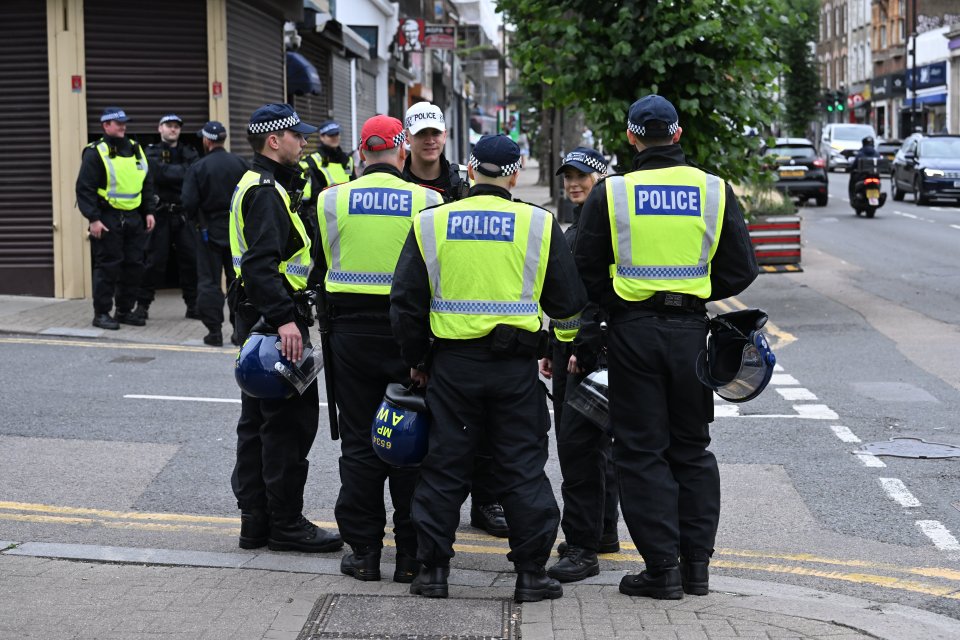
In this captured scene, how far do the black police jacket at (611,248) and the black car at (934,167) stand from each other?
1226 inches

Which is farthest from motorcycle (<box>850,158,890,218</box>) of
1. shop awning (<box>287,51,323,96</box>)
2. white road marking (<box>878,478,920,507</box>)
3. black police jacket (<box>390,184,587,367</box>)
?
black police jacket (<box>390,184,587,367</box>)

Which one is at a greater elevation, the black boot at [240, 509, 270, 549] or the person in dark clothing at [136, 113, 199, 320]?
the person in dark clothing at [136, 113, 199, 320]

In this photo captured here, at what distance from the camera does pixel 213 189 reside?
12.6m

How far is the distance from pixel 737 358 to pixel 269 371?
198cm

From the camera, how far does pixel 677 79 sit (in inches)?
604

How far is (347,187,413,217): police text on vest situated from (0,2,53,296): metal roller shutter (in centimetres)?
1120

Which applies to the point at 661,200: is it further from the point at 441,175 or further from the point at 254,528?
the point at 254,528

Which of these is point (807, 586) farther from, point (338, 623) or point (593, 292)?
point (338, 623)

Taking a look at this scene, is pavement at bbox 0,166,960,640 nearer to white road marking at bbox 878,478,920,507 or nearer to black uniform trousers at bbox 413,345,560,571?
black uniform trousers at bbox 413,345,560,571

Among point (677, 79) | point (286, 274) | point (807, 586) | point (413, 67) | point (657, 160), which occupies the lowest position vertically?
point (807, 586)

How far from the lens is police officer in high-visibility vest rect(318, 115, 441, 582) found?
5.95 metres

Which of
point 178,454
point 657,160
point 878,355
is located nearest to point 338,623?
point 657,160

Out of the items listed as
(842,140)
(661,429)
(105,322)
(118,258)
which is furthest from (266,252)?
(842,140)

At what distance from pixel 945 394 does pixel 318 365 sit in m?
6.04
